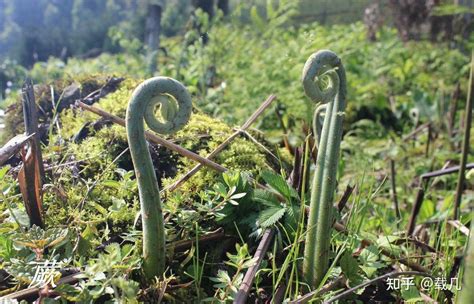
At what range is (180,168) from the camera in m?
1.67

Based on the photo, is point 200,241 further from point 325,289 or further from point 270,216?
point 325,289

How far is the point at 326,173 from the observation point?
123cm

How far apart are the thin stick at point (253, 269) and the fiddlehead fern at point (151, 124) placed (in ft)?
0.66

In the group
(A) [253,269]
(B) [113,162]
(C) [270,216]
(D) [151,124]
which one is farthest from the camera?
(B) [113,162]

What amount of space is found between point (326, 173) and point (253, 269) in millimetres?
279

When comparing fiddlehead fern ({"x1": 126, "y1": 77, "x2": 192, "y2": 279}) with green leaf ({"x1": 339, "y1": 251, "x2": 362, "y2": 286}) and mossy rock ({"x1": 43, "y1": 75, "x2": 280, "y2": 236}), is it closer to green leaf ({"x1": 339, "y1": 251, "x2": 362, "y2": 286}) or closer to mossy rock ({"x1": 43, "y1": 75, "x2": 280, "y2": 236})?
mossy rock ({"x1": 43, "y1": 75, "x2": 280, "y2": 236})

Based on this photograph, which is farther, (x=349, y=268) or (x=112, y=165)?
(x=112, y=165)

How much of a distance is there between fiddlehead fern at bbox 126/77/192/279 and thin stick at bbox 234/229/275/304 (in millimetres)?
201

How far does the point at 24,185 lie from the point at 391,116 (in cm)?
431

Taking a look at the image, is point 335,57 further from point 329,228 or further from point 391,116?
point 391,116

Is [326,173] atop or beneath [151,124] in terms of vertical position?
beneath

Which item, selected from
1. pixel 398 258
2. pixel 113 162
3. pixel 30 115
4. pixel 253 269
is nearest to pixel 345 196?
pixel 398 258

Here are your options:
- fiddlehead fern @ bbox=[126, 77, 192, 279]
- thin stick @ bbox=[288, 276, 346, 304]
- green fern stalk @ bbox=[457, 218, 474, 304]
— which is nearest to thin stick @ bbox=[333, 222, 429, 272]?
thin stick @ bbox=[288, 276, 346, 304]

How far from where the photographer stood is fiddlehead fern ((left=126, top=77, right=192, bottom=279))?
1083mm
